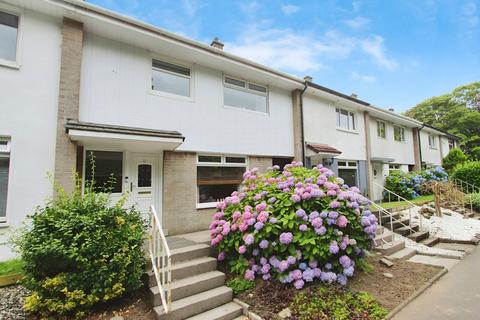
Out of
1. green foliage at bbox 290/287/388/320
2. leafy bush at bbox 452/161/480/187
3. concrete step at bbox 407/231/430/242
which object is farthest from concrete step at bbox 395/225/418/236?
leafy bush at bbox 452/161/480/187

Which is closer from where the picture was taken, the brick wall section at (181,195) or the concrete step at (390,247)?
the concrete step at (390,247)

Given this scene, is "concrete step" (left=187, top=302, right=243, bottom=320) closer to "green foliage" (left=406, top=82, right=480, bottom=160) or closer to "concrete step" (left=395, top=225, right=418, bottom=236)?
"concrete step" (left=395, top=225, right=418, bottom=236)

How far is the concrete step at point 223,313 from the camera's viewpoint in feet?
12.6

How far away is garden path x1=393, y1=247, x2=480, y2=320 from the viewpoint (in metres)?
3.83

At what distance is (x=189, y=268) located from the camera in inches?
181

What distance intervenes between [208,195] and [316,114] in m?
6.85

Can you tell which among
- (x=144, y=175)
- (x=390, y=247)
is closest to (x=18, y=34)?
(x=144, y=175)

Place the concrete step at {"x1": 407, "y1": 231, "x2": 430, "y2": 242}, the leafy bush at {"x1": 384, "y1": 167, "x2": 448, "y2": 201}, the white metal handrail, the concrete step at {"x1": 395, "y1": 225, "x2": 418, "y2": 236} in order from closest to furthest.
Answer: the white metal handrail, the concrete step at {"x1": 407, "y1": 231, "x2": 430, "y2": 242}, the concrete step at {"x1": 395, "y1": 225, "x2": 418, "y2": 236}, the leafy bush at {"x1": 384, "y1": 167, "x2": 448, "y2": 201}

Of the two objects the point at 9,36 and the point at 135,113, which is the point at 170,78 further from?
the point at 9,36

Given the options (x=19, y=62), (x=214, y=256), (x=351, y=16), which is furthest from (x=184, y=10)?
(x=214, y=256)

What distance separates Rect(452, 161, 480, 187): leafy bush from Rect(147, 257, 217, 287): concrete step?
2011cm

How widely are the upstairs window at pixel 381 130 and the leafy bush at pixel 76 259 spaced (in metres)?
16.4

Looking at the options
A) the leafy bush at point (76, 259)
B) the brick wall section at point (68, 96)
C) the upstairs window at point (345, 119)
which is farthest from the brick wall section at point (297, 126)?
the brick wall section at point (68, 96)

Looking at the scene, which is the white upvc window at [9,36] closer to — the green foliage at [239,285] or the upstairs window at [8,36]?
the upstairs window at [8,36]
